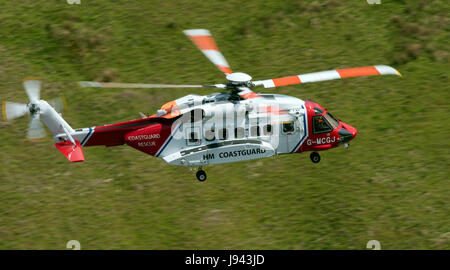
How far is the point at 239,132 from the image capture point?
102 ft

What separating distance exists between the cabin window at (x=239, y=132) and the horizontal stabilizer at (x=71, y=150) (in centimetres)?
675

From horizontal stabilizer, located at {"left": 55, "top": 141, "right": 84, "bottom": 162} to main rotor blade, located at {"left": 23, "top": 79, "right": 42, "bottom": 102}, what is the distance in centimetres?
234

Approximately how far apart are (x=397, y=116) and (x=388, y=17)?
10.6 m

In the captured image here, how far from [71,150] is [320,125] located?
11247 mm

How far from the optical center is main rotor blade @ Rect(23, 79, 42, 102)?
1191 inches

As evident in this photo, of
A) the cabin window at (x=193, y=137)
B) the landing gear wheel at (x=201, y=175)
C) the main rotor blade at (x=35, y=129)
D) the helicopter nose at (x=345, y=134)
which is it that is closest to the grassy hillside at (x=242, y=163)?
the landing gear wheel at (x=201, y=175)

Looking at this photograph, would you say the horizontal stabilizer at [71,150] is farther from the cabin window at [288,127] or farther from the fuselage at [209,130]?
the cabin window at [288,127]

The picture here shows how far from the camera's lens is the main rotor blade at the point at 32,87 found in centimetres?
3025

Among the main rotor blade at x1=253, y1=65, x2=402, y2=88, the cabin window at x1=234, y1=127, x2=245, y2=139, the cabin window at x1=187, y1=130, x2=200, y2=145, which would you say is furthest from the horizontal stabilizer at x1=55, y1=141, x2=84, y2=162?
the main rotor blade at x1=253, y1=65, x2=402, y2=88

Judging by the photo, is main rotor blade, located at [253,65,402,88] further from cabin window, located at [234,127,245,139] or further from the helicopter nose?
the helicopter nose

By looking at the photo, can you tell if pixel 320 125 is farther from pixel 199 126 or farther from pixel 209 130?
pixel 199 126

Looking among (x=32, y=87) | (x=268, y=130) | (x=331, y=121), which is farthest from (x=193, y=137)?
(x=32, y=87)

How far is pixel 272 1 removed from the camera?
50062 mm
